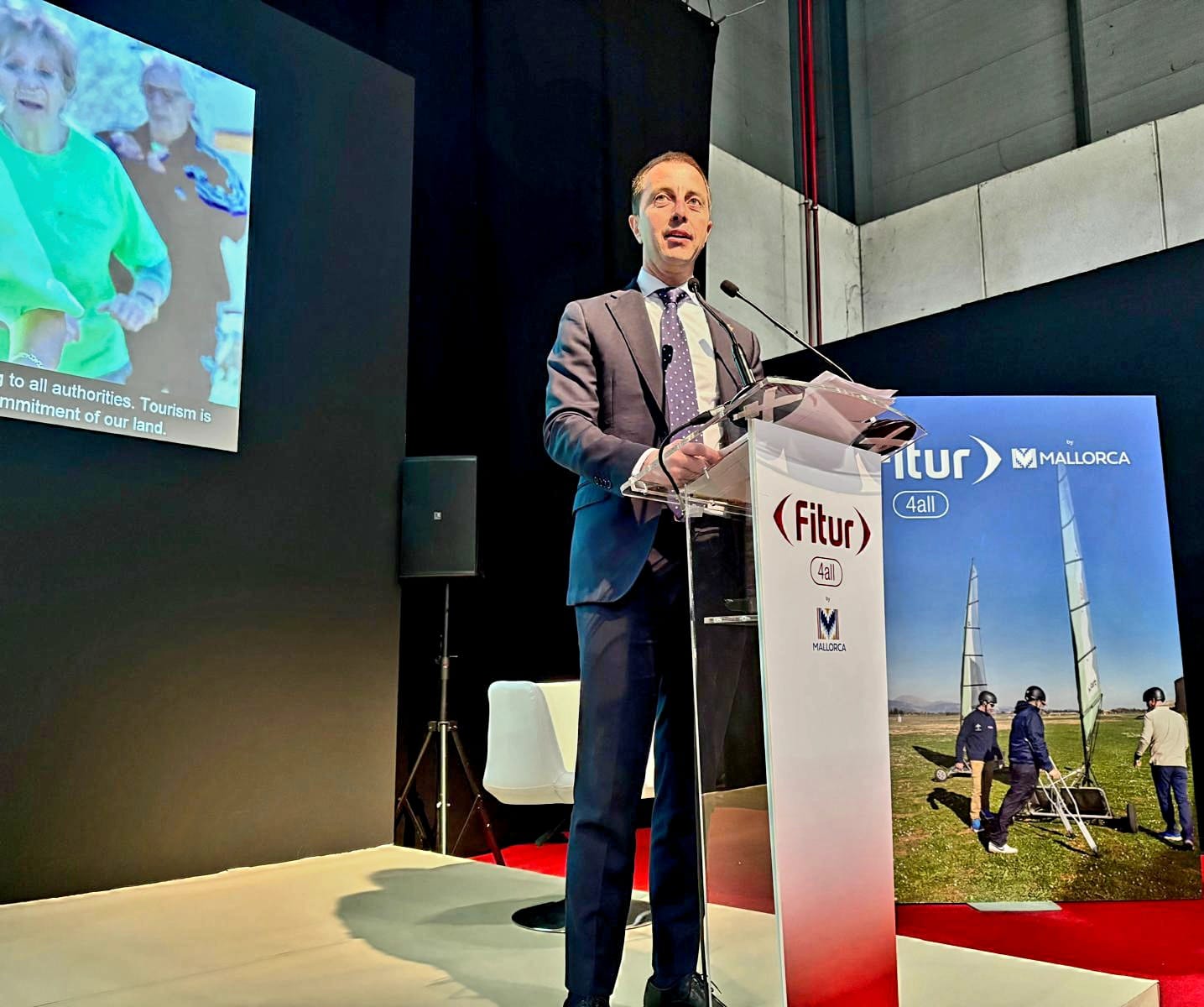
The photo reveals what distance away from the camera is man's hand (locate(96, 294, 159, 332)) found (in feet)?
10.4

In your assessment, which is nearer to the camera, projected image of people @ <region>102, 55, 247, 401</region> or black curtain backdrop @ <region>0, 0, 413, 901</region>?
black curtain backdrop @ <region>0, 0, 413, 901</region>

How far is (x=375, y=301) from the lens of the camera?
4.12m

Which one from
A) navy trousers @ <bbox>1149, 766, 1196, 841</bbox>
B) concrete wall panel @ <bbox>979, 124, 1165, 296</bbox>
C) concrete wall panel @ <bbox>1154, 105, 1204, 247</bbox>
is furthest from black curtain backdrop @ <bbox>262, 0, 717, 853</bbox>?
concrete wall panel @ <bbox>1154, 105, 1204, 247</bbox>

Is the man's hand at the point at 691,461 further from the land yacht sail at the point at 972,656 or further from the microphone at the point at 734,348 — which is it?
the land yacht sail at the point at 972,656

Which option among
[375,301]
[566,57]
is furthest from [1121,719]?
[566,57]

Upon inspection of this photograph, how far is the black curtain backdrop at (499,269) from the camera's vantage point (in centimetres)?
455

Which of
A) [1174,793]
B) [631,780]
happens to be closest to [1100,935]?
[1174,793]

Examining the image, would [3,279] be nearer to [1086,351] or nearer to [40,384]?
[40,384]

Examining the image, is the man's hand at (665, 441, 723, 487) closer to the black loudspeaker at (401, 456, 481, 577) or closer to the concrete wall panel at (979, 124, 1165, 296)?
the black loudspeaker at (401, 456, 481, 577)

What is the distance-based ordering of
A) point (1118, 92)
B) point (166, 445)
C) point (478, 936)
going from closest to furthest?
1. point (478, 936)
2. point (166, 445)
3. point (1118, 92)

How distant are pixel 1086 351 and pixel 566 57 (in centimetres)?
302

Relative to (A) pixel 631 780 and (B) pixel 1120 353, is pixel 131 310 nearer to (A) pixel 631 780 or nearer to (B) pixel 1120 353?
(A) pixel 631 780

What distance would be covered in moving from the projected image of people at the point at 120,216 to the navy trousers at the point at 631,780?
226cm

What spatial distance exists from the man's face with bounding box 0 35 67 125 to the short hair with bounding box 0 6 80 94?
0.01 metres
